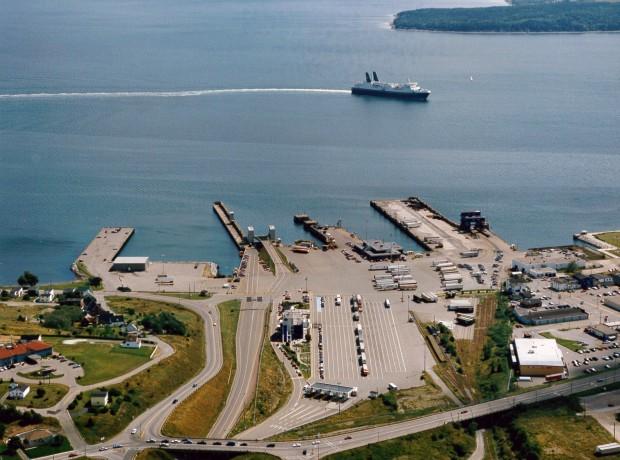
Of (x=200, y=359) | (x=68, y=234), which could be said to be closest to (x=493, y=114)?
(x=68, y=234)

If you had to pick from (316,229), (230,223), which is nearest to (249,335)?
(316,229)

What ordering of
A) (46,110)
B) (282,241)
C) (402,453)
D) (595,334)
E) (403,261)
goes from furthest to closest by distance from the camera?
1. (46,110)
2. (282,241)
3. (403,261)
4. (595,334)
5. (402,453)

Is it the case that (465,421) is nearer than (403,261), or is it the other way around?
(465,421)

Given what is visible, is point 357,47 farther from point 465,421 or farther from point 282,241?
point 465,421

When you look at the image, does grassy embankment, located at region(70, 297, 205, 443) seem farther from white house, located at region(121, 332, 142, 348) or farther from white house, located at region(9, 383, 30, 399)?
white house, located at region(9, 383, 30, 399)

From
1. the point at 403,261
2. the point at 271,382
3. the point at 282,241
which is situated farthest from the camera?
the point at 282,241

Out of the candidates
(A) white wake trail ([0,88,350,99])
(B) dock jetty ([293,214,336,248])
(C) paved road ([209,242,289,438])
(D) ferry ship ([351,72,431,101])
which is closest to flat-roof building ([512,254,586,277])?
(B) dock jetty ([293,214,336,248])
